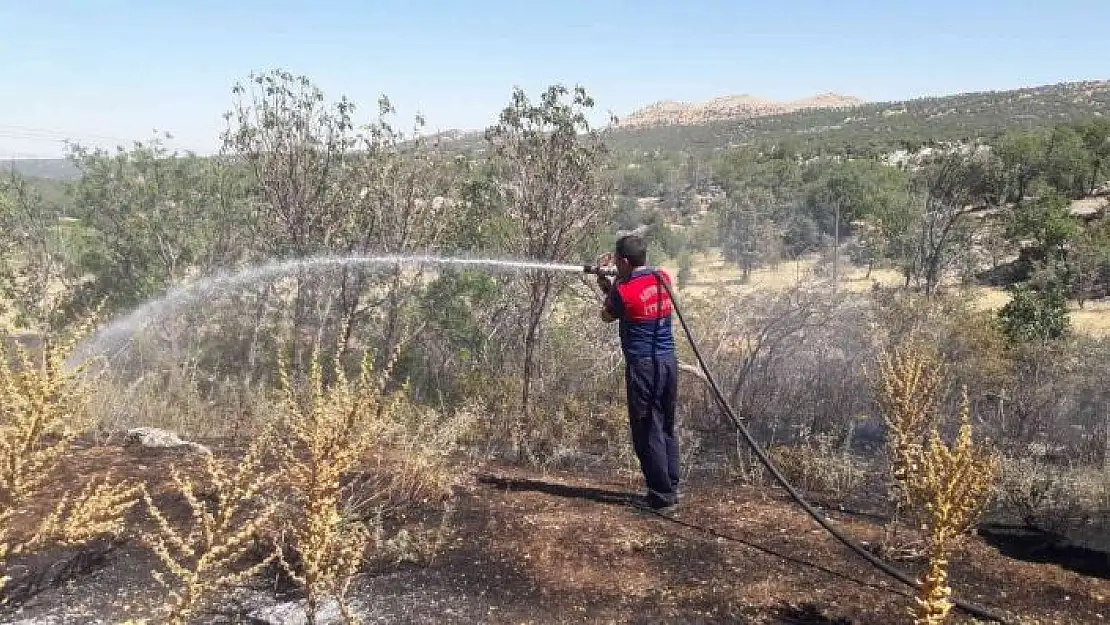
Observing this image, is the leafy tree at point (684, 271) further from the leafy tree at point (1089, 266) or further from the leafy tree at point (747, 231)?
the leafy tree at point (1089, 266)

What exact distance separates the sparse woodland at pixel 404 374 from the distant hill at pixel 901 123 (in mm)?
35896

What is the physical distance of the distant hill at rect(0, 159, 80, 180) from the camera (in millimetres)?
14505

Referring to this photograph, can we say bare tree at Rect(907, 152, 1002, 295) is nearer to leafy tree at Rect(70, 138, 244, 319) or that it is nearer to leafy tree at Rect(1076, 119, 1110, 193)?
leafy tree at Rect(1076, 119, 1110, 193)

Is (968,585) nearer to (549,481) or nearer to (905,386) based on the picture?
(905,386)

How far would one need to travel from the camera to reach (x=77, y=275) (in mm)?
13523

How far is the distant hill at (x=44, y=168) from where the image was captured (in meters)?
14.5

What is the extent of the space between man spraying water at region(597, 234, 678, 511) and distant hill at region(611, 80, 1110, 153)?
4055 cm

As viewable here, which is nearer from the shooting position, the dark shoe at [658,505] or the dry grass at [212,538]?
the dry grass at [212,538]

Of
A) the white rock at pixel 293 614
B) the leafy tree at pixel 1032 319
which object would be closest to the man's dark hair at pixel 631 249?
the white rock at pixel 293 614

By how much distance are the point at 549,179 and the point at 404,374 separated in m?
4.54

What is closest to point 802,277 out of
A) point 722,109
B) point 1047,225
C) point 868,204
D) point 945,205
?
point 945,205

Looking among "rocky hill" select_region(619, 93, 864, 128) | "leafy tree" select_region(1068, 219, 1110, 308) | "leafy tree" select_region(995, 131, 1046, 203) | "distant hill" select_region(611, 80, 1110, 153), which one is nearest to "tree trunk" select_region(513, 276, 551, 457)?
"leafy tree" select_region(1068, 219, 1110, 308)

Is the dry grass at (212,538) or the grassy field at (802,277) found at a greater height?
the dry grass at (212,538)

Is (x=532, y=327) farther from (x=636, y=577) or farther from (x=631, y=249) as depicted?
(x=636, y=577)
